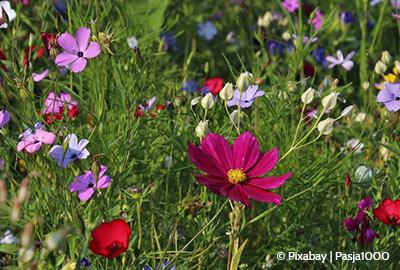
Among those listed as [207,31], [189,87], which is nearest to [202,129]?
[189,87]

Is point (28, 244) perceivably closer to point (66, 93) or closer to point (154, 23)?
point (66, 93)

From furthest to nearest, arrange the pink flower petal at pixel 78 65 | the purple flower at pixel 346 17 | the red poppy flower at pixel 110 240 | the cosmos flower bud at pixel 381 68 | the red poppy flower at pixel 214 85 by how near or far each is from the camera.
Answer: the purple flower at pixel 346 17 → the red poppy flower at pixel 214 85 → the cosmos flower bud at pixel 381 68 → the pink flower petal at pixel 78 65 → the red poppy flower at pixel 110 240

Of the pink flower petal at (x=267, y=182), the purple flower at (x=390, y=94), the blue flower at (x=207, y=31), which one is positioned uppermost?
the pink flower petal at (x=267, y=182)

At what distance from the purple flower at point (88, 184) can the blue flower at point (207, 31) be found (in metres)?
1.44

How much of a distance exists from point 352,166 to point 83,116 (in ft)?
2.11

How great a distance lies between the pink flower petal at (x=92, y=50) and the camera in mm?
1423

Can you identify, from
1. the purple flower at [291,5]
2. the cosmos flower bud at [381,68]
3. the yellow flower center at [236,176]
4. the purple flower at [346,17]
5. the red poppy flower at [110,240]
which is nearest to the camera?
the red poppy flower at [110,240]

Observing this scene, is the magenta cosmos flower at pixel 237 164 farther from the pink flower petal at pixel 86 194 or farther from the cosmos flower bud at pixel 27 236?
the cosmos flower bud at pixel 27 236

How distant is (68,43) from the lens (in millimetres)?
1430

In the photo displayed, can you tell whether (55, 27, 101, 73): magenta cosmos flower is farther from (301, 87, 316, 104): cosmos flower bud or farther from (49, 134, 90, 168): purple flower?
(301, 87, 316, 104): cosmos flower bud

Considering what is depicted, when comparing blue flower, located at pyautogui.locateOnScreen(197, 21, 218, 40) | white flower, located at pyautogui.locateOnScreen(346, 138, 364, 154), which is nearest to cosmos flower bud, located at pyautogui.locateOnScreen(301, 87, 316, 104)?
white flower, located at pyautogui.locateOnScreen(346, 138, 364, 154)

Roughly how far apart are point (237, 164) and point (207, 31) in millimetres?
1494

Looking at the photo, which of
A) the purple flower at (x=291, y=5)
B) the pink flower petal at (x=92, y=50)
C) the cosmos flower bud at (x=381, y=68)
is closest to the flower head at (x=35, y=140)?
the pink flower petal at (x=92, y=50)

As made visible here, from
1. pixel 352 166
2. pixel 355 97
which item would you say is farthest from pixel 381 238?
pixel 355 97
